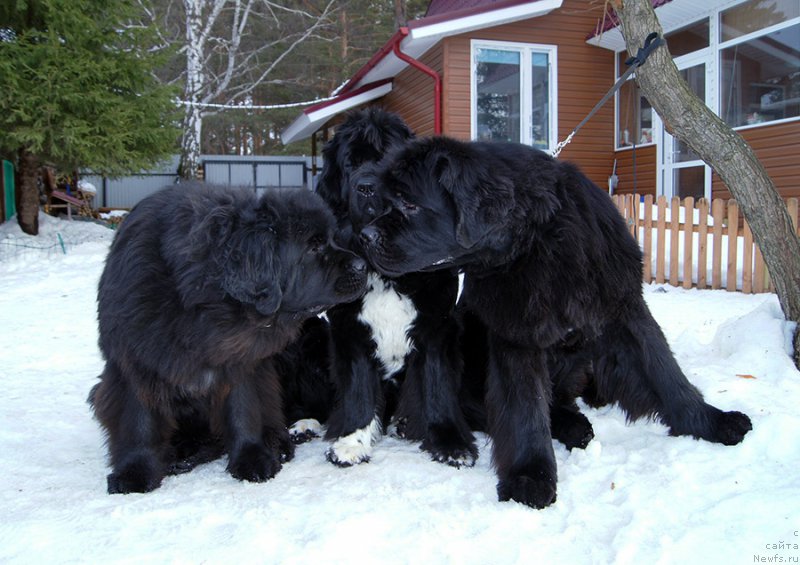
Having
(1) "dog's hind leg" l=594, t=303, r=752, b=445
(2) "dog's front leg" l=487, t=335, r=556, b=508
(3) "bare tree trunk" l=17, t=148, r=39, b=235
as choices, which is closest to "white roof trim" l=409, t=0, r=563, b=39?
(3) "bare tree trunk" l=17, t=148, r=39, b=235

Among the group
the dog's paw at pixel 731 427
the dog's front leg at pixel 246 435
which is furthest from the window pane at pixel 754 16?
the dog's front leg at pixel 246 435

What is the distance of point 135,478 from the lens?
2354 millimetres

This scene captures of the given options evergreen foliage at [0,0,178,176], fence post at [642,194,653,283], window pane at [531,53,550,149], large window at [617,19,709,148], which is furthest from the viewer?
window pane at [531,53,550,149]

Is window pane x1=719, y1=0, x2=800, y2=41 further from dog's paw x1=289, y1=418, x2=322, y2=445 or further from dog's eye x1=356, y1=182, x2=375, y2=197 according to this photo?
dog's paw x1=289, y1=418, x2=322, y2=445

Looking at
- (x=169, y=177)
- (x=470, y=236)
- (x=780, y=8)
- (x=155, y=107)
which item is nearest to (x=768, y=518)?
(x=470, y=236)

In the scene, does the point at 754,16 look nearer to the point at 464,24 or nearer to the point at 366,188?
the point at 464,24

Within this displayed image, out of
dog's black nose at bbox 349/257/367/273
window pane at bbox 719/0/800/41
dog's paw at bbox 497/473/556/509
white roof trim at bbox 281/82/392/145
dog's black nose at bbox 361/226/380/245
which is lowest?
dog's paw at bbox 497/473/556/509

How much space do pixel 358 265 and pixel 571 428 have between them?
118 centimetres

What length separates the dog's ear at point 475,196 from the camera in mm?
2213

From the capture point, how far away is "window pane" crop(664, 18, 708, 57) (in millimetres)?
10461

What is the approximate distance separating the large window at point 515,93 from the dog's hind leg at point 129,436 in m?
9.86

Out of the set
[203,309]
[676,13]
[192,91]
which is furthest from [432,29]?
[203,309]

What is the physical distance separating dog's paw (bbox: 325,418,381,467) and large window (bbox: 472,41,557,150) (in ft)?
31.0

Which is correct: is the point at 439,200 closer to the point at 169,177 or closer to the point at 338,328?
the point at 338,328
